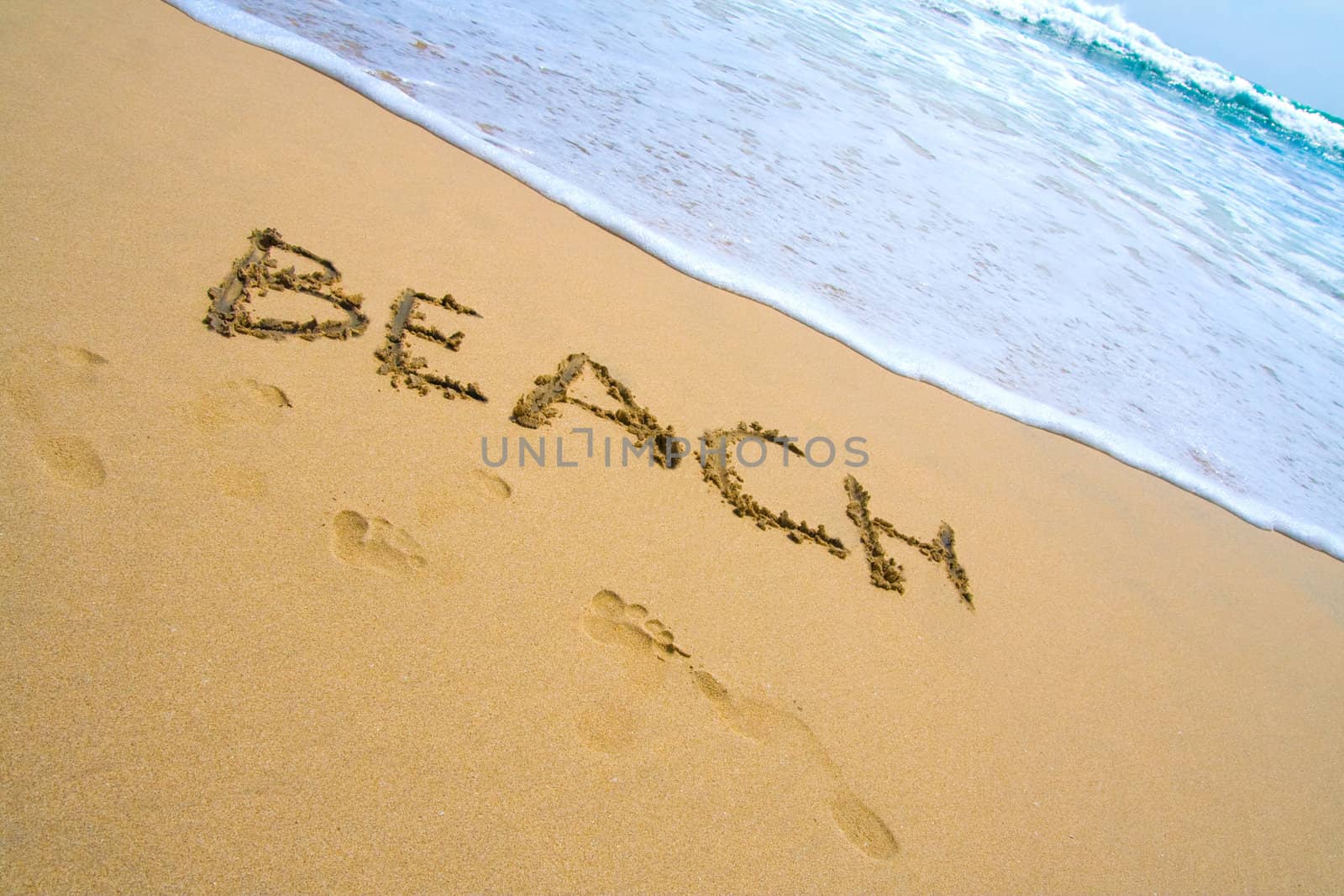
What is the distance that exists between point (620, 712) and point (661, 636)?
233 millimetres

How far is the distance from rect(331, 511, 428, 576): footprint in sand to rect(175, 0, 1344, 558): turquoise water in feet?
5.95

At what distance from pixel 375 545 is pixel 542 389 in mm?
778

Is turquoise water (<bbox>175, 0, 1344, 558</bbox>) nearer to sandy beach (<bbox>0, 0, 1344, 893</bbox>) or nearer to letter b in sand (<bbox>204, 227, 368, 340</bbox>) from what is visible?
sandy beach (<bbox>0, 0, 1344, 893</bbox>)

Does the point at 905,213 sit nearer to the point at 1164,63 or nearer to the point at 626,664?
the point at 626,664

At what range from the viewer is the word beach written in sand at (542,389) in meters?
2.25

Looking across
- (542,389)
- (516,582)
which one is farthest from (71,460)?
(542,389)

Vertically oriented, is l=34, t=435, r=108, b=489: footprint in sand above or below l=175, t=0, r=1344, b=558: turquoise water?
below

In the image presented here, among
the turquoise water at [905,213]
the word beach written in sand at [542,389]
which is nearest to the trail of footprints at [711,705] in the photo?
the word beach written in sand at [542,389]

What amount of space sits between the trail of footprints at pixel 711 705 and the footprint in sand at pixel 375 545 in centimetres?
44

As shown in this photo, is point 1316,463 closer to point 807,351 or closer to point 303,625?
point 807,351

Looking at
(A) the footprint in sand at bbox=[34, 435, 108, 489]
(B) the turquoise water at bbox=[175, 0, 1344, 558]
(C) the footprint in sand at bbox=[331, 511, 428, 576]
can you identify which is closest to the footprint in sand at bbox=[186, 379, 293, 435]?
(A) the footprint in sand at bbox=[34, 435, 108, 489]

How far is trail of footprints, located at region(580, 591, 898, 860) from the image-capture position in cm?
167

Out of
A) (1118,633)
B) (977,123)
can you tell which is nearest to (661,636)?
(1118,633)

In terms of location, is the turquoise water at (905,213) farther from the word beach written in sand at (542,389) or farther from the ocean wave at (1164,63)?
the ocean wave at (1164,63)
